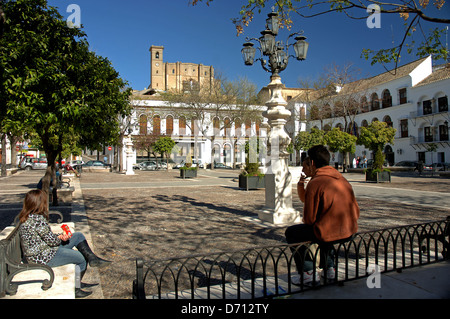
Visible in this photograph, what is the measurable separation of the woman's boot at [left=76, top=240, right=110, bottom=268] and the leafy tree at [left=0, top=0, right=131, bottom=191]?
1893 millimetres

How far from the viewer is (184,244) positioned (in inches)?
223

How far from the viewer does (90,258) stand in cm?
369

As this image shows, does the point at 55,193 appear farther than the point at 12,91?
Yes

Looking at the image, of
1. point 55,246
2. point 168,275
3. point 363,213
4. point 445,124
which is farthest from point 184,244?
point 445,124

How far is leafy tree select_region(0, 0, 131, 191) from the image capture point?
4434 mm

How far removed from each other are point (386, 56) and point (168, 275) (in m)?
5.78

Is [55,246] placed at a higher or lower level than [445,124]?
lower

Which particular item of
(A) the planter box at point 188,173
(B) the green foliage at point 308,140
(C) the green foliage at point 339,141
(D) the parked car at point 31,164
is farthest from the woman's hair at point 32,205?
(D) the parked car at point 31,164

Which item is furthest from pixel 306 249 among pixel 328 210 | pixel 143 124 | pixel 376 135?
pixel 143 124

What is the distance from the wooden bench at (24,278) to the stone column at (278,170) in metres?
4.66

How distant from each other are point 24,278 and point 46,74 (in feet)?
9.04

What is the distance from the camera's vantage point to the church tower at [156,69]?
91.7 meters
